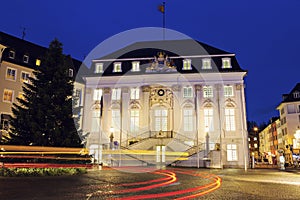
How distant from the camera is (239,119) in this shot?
3728 cm

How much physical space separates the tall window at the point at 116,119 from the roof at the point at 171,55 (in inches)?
216

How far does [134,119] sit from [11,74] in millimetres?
17000

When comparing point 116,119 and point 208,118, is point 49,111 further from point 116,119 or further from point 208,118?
point 208,118

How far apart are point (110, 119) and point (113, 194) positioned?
101 feet

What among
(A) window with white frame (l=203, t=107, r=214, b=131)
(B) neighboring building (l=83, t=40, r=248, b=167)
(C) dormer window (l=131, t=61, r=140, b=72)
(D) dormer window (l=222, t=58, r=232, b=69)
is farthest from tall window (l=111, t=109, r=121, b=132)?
(D) dormer window (l=222, t=58, r=232, b=69)

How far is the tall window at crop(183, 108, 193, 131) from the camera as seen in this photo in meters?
37.8

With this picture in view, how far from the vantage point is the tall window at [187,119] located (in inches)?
1487

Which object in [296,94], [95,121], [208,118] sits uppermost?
[296,94]

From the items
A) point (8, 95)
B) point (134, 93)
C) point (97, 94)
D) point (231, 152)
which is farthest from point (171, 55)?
point (8, 95)

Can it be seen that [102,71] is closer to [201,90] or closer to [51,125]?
[201,90]

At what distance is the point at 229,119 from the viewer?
123 ft

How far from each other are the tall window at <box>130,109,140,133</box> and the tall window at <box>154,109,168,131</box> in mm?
2482

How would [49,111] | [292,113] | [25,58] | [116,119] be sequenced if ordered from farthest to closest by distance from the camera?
[292,113] → [116,119] → [25,58] → [49,111]

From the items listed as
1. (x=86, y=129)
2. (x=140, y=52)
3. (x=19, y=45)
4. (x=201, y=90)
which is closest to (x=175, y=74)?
(x=201, y=90)
